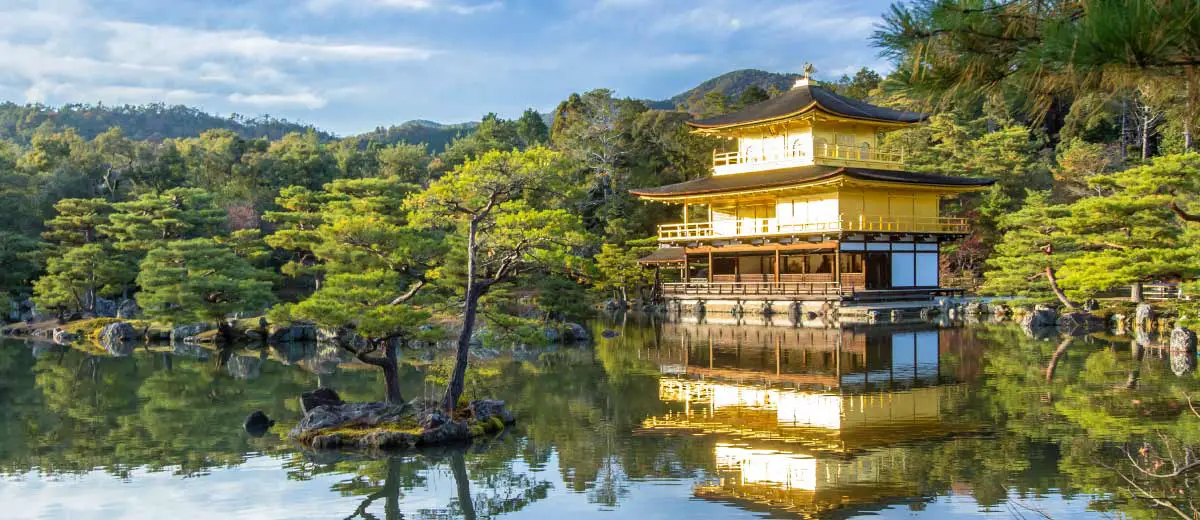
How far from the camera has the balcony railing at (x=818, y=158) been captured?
2970 cm

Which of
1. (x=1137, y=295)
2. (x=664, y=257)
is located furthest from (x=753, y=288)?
(x=1137, y=295)

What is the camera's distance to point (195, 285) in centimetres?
2311

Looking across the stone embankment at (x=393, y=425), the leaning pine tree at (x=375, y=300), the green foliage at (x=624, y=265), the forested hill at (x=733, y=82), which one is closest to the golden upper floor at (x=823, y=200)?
the green foliage at (x=624, y=265)

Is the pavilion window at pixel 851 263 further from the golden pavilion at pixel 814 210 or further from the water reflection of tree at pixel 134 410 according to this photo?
the water reflection of tree at pixel 134 410

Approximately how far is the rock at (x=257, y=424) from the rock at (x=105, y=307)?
2046cm

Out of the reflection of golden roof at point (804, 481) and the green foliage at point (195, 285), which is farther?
the green foliage at point (195, 285)

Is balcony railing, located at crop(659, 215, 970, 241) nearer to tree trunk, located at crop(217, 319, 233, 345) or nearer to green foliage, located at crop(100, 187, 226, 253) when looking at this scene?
tree trunk, located at crop(217, 319, 233, 345)

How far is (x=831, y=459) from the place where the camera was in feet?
28.7

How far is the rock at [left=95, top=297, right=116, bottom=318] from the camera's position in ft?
95.8

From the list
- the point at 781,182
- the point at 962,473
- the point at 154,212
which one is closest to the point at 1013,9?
the point at 962,473

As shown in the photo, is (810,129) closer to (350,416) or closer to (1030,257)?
(1030,257)

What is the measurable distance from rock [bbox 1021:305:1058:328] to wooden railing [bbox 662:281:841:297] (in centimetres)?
509

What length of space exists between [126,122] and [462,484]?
343 feet

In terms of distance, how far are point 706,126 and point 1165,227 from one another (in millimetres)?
14694
